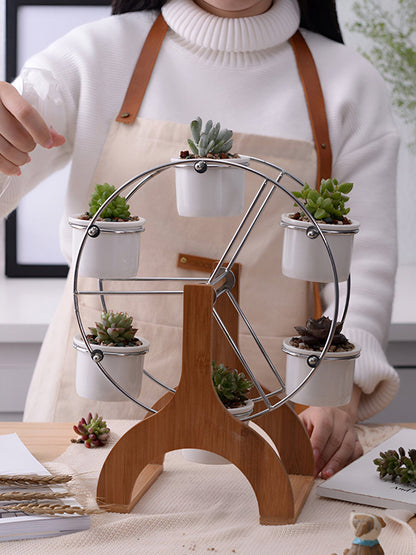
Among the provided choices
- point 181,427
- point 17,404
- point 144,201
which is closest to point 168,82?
point 144,201

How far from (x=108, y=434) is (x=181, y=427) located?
0.24 metres

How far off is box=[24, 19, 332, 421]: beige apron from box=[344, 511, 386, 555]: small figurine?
0.66 m

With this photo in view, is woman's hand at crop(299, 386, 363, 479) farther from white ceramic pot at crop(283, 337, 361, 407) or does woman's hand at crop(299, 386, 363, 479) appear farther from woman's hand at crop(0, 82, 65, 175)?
woman's hand at crop(0, 82, 65, 175)

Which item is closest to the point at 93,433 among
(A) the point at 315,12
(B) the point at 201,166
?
(B) the point at 201,166

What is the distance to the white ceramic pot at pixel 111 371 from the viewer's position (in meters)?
0.76

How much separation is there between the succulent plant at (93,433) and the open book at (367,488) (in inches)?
11.2

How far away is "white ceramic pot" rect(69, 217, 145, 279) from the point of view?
0.74 metres

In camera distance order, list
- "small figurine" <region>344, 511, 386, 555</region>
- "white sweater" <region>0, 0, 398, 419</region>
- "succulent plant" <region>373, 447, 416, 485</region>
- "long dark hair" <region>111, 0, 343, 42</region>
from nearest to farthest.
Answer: "small figurine" <region>344, 511, 386, 555</region>, "succulent plant" <region>373, 447, 416, 485</region>, "white sweater" <region>0, 0, 398, 419</region>, "long dark hair" <region>111, 0, 343, 42</region>

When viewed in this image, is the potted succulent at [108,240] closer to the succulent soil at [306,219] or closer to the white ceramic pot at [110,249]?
the white ceramic pot at [110,249]

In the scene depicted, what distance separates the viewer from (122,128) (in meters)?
1.23

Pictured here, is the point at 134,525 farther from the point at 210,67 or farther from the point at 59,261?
the point at 59,261

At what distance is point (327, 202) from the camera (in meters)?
0.73

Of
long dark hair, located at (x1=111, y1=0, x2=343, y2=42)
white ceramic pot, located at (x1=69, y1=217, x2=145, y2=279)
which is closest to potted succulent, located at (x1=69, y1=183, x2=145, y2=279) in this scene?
white ceramic pot, located at (x1=69, y1=217, x2=145, y2=279)

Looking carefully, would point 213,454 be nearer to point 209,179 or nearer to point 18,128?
point 209,179
